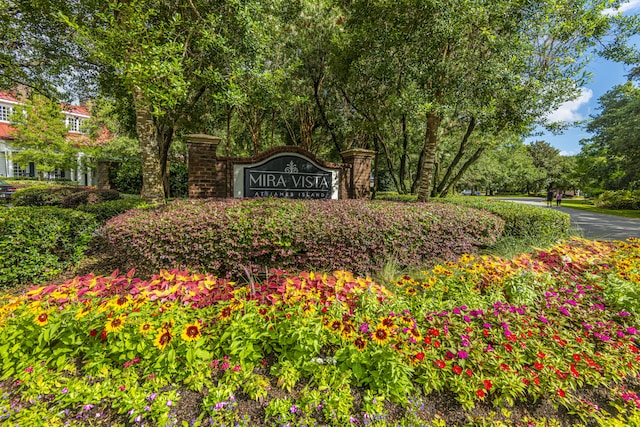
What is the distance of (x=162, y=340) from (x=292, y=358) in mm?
913

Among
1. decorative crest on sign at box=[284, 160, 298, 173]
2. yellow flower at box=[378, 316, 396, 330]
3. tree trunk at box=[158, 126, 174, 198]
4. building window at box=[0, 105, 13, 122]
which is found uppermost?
building window at box=[0, 105, 13, 122]

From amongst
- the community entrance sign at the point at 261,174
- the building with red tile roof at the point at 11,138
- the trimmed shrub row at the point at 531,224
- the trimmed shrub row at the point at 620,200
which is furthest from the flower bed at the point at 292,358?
the building with red tile roof at the point at 11,138

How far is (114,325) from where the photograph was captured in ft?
6.35

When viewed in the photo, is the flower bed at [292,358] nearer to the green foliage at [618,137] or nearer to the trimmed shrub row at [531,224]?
the trimmed shrub row at [531,224]

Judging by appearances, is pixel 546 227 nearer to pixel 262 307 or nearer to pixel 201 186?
pixel 262 307

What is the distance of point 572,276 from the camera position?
11.1ft

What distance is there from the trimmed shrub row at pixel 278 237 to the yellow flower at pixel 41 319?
147 centimetres

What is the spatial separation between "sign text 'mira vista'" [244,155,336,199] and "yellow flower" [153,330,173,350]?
4.83 m

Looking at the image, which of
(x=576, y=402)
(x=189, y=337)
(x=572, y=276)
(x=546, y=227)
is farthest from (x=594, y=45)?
(x=189, y=337)

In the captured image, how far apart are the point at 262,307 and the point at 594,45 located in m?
10.9

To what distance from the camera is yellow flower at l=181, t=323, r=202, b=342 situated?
1.91 m

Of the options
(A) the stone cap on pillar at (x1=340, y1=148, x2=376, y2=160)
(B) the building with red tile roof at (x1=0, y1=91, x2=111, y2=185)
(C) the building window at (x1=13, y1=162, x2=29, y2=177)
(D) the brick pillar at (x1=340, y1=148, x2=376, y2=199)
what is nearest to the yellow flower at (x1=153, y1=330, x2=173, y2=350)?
(D) the brick pillar at (x1=340, y1=148, x2=376, y2=199)

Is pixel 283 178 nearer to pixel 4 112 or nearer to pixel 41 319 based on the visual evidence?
pixel 41 319

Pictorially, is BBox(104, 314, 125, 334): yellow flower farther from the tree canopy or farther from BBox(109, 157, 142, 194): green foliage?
BBox(109, 157, 142, 194): green foliage
